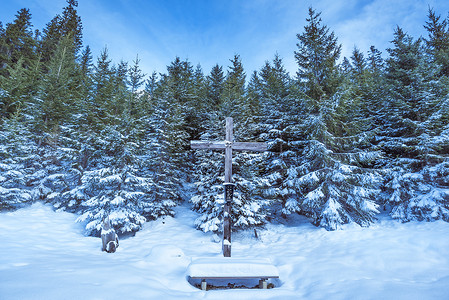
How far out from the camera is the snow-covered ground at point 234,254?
390 centimetres

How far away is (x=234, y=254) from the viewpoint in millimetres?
8891

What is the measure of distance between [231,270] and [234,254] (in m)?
3.99

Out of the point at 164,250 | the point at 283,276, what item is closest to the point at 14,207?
the point at 164,250

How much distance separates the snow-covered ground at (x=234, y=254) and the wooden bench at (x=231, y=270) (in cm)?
32

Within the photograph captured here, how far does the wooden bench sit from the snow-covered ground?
0.32 meters

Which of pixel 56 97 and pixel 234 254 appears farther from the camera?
pixel 56 97

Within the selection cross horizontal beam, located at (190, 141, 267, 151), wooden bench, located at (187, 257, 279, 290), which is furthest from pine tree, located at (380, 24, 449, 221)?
wooden bench, located at (187, 257, 279, 290)

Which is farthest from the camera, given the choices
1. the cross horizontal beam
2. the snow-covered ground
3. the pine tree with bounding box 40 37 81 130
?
the pine tree with bounding box 40 37 81 130

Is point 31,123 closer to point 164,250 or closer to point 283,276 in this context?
point 164,250

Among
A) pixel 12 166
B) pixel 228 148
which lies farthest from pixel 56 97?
pixel 228 148

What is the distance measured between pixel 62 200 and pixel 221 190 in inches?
453

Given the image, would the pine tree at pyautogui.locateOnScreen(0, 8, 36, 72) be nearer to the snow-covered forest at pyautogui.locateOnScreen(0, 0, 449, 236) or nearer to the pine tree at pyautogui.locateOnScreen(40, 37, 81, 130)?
the pine tree at pyautogui.locateOnScreen(40, 37, 81, 130)

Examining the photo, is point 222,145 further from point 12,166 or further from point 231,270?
point 12,166

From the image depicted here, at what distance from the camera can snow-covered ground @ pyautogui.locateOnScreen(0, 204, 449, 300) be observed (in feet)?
12.8
